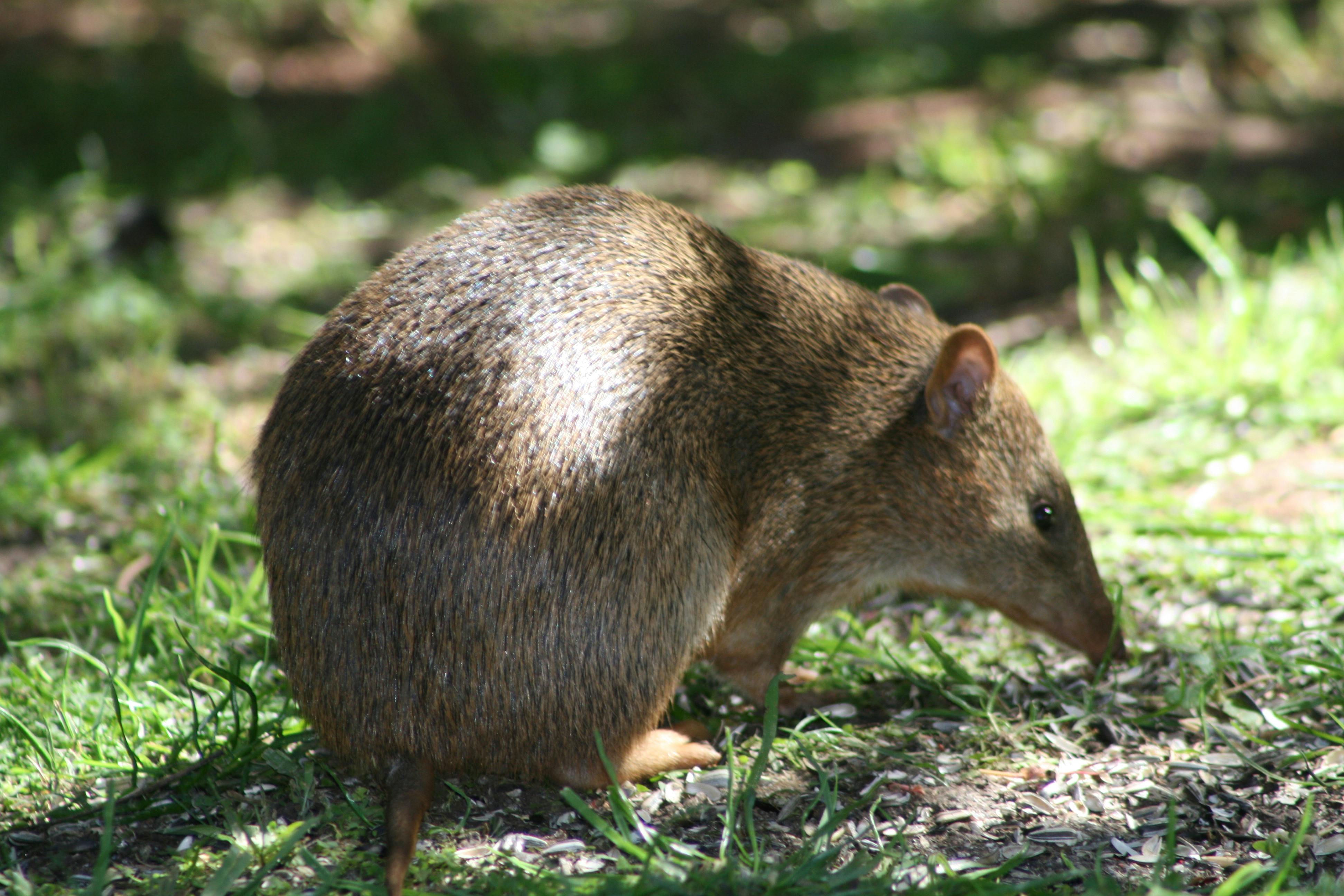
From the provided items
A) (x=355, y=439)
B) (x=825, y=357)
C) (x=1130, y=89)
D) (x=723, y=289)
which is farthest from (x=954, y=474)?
(x=1130, y=89)

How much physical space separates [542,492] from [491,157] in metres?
5.60

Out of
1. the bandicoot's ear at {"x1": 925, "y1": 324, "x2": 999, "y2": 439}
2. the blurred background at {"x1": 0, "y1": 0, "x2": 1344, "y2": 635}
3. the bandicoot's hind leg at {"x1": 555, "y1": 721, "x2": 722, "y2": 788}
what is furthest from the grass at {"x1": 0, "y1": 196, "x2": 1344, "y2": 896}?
the bandicoot's ear at {"x1": 925, "y1": 324, "x2": 999, "y2": 439}

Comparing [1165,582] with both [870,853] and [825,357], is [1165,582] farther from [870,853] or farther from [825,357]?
[870,853]

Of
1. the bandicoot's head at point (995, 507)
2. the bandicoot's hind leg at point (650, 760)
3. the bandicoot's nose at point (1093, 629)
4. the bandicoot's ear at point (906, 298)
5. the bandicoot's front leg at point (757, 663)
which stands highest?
the bandicoot's ear at point (906, 298)

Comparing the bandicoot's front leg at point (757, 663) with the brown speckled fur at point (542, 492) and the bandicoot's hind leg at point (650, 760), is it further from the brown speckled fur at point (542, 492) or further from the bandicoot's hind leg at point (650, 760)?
the bandicoot's hind leg at point (650, 760)

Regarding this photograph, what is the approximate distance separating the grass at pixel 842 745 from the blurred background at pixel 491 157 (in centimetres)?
41

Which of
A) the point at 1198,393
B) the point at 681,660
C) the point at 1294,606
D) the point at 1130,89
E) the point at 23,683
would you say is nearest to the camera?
the point at 681,660

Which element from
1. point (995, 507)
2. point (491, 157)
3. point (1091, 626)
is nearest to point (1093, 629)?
point (1091, 626)

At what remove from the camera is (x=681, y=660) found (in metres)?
2.98

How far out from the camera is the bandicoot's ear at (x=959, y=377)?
3322mm

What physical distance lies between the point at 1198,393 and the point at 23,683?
406 cm

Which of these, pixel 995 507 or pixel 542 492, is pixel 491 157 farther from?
pixel 542 492

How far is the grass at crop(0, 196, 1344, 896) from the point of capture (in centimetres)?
268

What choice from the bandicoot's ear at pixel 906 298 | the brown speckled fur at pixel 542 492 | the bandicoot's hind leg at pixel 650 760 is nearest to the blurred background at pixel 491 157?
the brown speckled fur at pixel 542 492
